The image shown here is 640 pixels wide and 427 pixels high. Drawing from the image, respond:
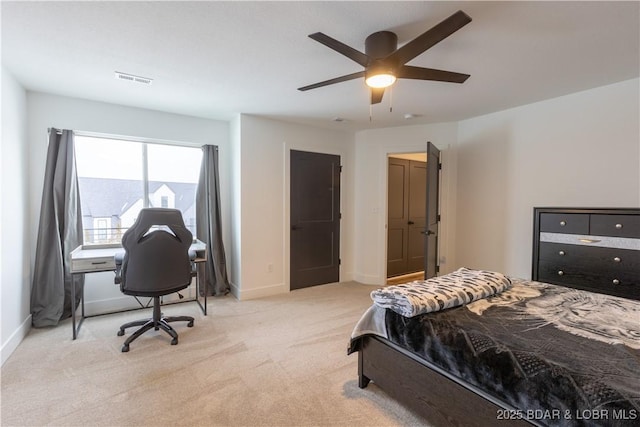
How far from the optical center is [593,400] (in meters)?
0.99

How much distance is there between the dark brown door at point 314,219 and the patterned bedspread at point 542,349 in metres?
2.41

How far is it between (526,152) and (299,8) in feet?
10.2

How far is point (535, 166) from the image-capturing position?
3.34 meters

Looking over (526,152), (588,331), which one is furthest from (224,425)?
(526,152)

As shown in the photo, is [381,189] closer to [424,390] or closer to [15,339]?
[424,390]

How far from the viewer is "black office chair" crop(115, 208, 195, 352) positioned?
8.12ft

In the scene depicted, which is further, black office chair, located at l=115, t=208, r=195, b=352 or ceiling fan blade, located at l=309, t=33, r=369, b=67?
black office chair, located at l=115, t=208, r=195, b=352

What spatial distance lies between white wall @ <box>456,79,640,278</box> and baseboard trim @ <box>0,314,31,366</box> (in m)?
4.83

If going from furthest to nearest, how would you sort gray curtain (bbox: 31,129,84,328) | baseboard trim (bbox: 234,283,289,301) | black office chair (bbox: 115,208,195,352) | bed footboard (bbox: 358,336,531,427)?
baseboard trim (bbox: 234,283,289,301), gray curtain (bbox: 31,129,84,328), black office chair (bbox: 115,208,195,352), bed footboard (bbox: 358,336,531,427)

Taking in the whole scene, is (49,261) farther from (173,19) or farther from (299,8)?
(299,8)

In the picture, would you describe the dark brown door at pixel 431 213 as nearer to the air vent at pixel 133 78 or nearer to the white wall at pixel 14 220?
the air vent at pixel 133 78

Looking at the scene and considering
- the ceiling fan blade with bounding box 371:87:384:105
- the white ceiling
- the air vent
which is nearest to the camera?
the white ceiling

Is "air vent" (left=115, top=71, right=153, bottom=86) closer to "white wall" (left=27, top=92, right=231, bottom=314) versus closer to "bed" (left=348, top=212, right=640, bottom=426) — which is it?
"white wall" (left=27, top=92, right=231, bottom=314)

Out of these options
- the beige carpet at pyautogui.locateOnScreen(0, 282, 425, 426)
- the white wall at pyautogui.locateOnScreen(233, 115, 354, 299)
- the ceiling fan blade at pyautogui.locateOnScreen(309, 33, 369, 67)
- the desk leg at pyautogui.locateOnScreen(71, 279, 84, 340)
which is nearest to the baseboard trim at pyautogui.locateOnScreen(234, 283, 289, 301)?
the white wall at pyautogui.locateOnScreen(233, 115, 354, 299)
